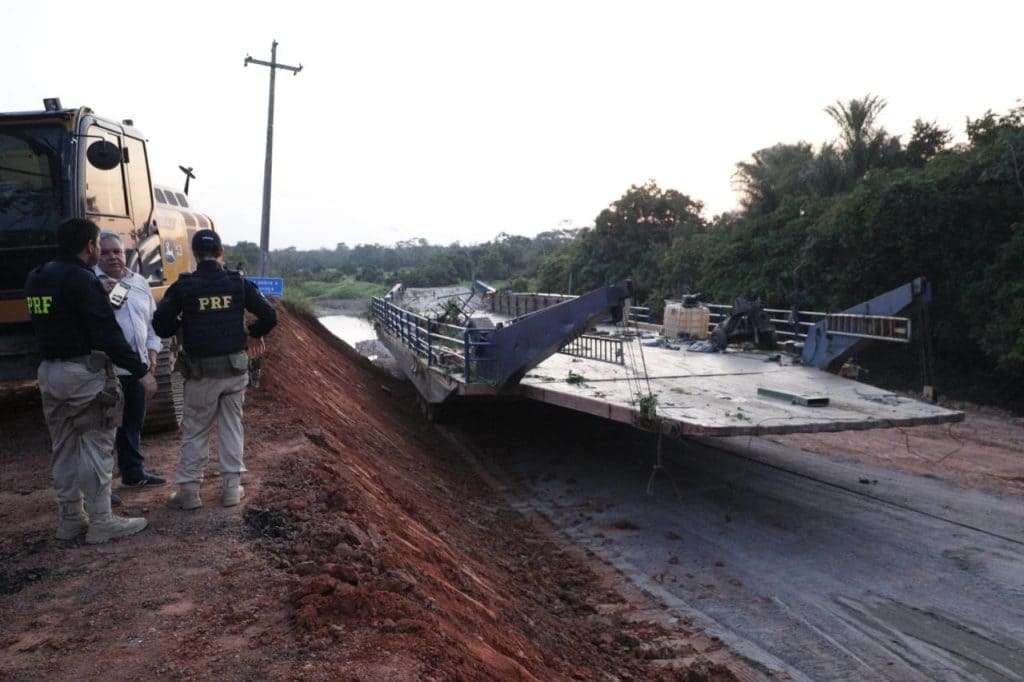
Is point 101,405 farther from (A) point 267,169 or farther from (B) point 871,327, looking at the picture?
(A) point 267,169

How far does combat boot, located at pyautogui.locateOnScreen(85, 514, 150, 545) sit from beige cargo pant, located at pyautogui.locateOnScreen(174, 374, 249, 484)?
461mm

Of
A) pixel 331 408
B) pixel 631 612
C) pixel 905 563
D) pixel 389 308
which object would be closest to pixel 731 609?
pixel 631 612

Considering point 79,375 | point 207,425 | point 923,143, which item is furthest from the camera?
point 923,143

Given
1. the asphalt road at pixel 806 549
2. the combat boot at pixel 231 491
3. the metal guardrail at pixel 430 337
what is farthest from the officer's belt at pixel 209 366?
the metal guardrail at pixel 430 337

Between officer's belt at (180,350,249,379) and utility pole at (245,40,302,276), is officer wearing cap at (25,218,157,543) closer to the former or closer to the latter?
officer's belt at (180,350,249,379)

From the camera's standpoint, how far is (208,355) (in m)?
5.10

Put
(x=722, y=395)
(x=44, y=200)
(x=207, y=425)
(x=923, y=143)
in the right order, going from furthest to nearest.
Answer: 1. (x=923, y=143)
2. (x=722, y=395)
3. (x=44, y=200)
4. (x=207, y=425)

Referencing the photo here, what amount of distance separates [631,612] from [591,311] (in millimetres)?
3966

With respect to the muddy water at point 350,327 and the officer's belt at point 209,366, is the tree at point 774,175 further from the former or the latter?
the officer's belt at point 209,366

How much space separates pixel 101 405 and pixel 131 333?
898mm

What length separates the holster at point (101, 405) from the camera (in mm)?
4723

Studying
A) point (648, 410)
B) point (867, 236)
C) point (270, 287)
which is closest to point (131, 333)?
point (648, 410)

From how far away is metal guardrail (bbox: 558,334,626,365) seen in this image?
11.6 meters

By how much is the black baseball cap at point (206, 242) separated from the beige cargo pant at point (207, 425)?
841mm
